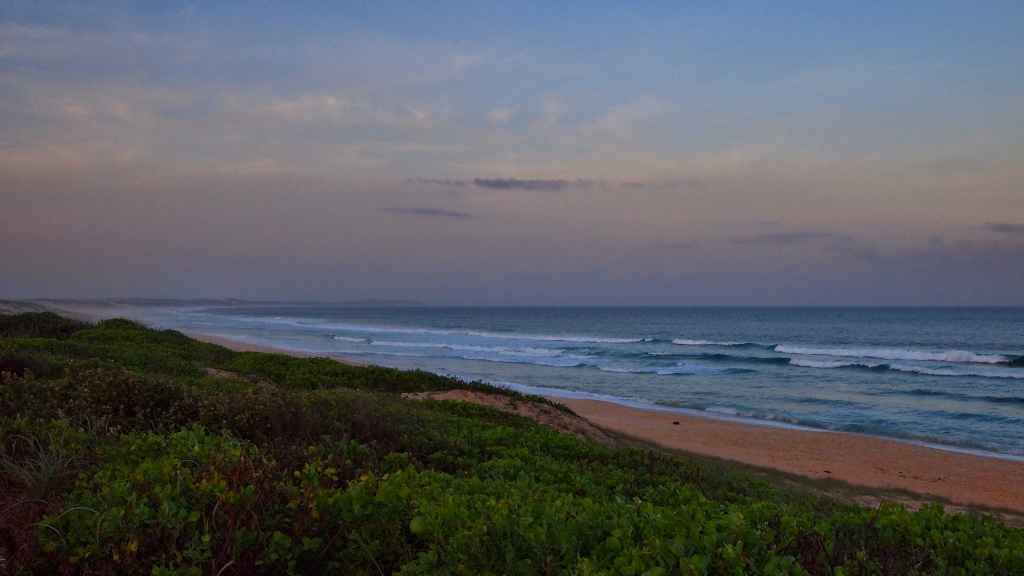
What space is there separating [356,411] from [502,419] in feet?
15.7

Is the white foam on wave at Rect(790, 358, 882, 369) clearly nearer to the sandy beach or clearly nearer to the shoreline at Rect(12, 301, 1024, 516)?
the shoreline at Rect(12, 301, 1024, 516)

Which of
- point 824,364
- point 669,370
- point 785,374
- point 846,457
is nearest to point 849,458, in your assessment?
point 846,457

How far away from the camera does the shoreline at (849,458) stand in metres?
12.9

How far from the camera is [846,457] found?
16594mm

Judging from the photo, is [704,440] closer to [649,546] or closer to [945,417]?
[945,417]

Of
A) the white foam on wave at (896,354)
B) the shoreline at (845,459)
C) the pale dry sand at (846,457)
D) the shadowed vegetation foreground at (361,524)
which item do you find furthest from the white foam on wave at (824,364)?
the shadowed vegetation foreground at (361,524)

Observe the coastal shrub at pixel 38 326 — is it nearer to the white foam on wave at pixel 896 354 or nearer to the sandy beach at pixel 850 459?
the sandy beach at pixel 850 459

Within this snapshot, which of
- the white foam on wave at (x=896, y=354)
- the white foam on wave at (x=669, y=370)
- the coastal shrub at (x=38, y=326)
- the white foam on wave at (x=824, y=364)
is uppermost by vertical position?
the coastal shrub at (x=38, y=326)

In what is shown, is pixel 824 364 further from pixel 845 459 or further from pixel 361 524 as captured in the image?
pixel 361 524

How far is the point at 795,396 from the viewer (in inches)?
1101

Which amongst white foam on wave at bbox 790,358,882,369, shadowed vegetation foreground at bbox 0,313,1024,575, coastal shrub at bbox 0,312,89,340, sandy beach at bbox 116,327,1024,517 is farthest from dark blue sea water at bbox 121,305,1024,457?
shadowed vegetation foreground at bbox 0,313,1024,575

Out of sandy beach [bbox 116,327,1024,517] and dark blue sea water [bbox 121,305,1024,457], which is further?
dark blue sea water [bbox 121,305,1024,457]

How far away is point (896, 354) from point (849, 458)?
119ft

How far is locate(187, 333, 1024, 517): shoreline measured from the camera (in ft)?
42.4
